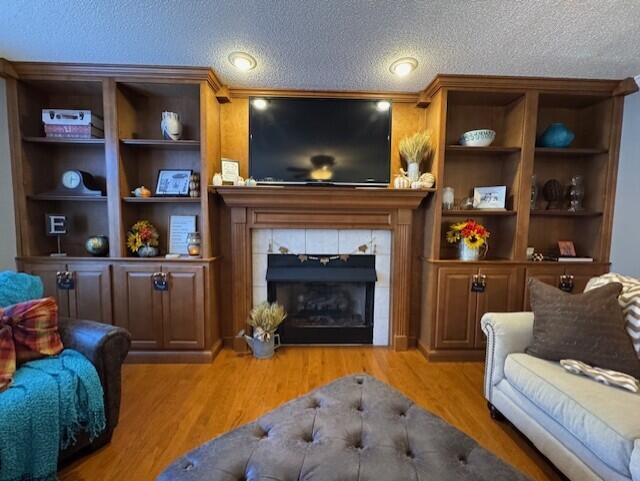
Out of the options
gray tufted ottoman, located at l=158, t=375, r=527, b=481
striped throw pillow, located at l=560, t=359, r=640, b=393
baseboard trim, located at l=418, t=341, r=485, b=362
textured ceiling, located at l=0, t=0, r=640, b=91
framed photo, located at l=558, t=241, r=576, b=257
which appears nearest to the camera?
gray tufted ottoman, located at l=158, t=375, r=527, b=481

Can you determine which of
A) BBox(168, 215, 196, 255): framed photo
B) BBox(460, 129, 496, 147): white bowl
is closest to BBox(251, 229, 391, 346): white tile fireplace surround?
BBox(168, 215, 196, 255): framed photo

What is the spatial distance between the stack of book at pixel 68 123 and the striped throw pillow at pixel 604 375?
11.6 feet

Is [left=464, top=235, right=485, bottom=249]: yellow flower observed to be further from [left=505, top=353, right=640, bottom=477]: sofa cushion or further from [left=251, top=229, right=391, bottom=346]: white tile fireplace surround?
[left=505, top=353, right=640, bottom=477]: sofa cushion

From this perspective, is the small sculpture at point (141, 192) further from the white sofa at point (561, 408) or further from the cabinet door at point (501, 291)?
the cabinet door at point (501, 291)

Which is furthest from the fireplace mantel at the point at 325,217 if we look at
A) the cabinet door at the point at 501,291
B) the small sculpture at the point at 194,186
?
the cabinet door at the point at 501,291

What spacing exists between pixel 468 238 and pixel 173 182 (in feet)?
8.44

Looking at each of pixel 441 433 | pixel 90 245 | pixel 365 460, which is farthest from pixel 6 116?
pixel 441 433

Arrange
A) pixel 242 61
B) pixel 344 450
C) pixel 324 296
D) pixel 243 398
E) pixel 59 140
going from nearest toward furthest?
pixel 344 450
pixel 243 398
pixel 242 61
pixel 59 140
pixel 324 296

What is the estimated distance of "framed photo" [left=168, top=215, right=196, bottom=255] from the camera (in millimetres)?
2621

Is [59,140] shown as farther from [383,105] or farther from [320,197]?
[383,105]

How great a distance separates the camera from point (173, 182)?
258 cm

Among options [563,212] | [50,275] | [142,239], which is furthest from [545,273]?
[50,275]

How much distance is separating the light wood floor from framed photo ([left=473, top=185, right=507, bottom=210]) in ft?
4.51

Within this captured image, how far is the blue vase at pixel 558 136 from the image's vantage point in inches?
98.3
